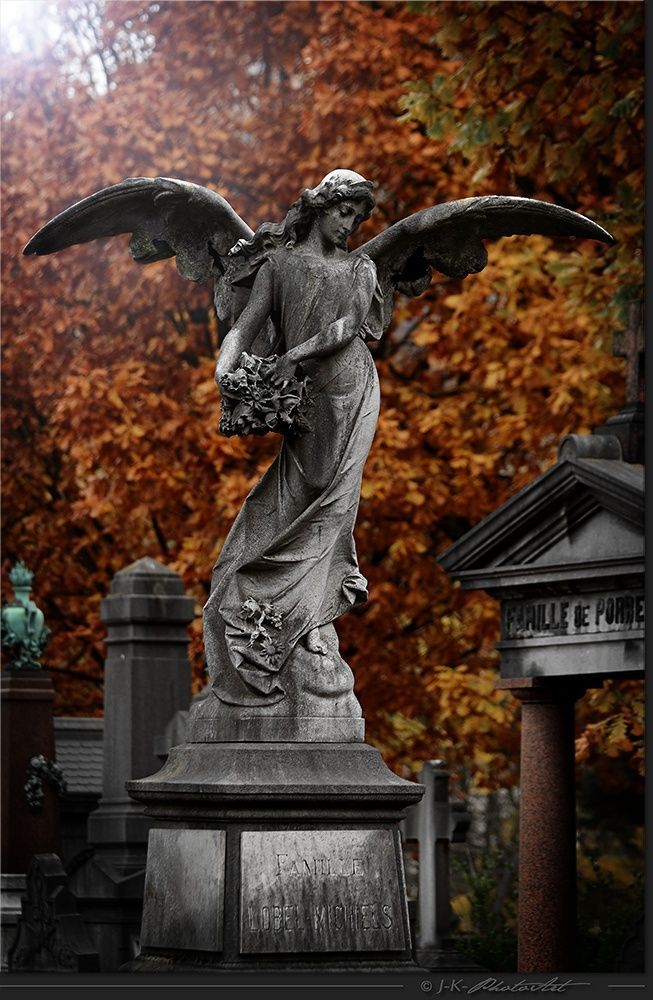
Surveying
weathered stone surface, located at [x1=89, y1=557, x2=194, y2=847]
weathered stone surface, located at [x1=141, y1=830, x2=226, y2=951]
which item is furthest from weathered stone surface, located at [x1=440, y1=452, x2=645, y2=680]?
weathered stone surface, located at [x1=141, y1=830, x2=226, y2=951]

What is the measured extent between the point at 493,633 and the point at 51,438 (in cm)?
484

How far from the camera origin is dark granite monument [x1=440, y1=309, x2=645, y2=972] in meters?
11.6

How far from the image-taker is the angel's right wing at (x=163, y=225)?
8602mm

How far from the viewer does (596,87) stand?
14.6 meters

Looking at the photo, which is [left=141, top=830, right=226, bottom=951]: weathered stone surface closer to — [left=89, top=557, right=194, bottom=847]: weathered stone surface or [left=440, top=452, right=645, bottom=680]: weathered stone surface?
[left=440, top=452, right=645, bottom=680]: weathered stone surface

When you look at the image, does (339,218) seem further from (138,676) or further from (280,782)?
(138,676)

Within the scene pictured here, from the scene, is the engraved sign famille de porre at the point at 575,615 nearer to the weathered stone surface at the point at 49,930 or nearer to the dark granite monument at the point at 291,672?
the weathered stone surface at the point at 49,930

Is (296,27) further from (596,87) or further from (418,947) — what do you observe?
(418,947)

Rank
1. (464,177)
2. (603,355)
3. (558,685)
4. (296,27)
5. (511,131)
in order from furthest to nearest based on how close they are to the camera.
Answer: (296,27) < (464,177) < (603,355) < (511,131) < (558,685)

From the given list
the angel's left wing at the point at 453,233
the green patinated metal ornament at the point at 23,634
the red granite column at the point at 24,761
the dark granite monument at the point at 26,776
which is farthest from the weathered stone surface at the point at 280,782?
the green patinated metal ornament at the point at 23,634

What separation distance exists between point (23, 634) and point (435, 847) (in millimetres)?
3789

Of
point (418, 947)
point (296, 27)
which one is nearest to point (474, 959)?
point (418, 947)

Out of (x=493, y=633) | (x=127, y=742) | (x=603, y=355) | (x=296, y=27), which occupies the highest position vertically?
(x=296, y=27)

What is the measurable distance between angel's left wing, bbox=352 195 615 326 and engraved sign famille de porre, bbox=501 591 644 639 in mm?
3306
